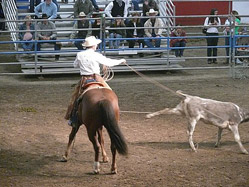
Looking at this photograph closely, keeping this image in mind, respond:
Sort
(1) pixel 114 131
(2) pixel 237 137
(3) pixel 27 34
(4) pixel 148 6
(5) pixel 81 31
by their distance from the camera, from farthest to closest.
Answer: (4) pixel 148 6, (5) pixel 81 31, (3) pixel 27 34, (2) pixel 237 137, (1) pixel 114 131

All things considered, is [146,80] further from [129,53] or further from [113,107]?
[113,107]

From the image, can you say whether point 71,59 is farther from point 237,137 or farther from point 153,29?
point 237,137

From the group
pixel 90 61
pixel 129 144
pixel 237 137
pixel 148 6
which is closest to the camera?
pixel 90 61

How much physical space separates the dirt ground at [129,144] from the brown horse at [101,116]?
43 cm

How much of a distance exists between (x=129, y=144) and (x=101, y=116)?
77.5 inches

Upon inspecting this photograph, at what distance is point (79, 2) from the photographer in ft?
59.2

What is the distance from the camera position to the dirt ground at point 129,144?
8734 millimetres

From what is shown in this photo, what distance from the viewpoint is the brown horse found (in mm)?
8602

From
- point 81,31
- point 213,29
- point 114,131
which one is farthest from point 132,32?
point 114,131

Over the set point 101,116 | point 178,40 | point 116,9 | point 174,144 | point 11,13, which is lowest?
→ point 174,144

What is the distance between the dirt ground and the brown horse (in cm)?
43

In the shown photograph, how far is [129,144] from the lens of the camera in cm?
1058

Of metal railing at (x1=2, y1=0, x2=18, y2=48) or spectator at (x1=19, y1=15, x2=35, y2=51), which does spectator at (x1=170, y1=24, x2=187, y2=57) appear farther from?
metal railing at (x1=2, y1=0, x2=18, y2=48)

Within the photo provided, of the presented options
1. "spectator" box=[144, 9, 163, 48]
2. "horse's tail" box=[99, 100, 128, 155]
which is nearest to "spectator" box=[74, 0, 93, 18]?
"spectator" box=[144, 9, 163, 48]
